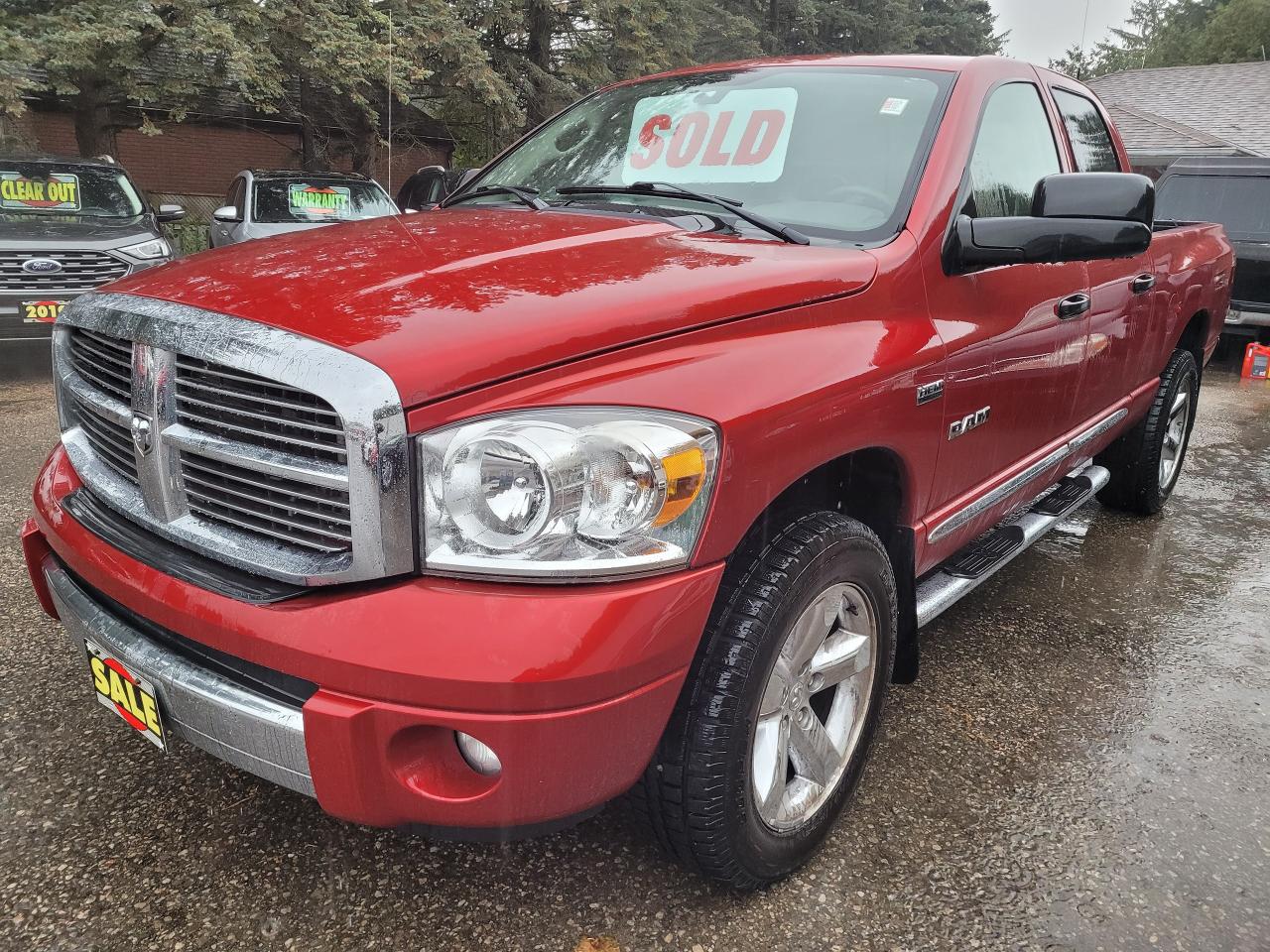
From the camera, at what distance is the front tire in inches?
67.1

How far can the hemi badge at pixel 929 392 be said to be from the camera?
215 centimetres

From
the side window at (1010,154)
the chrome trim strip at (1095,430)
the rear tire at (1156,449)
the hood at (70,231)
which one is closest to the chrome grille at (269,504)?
the side window at (1010,154)

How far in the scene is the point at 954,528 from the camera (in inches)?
99.9

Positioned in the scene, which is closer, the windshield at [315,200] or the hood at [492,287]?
the hood at [492,287]

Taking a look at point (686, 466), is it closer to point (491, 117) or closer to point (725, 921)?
point (725, 921)

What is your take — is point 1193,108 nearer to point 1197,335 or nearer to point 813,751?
point 1197,335

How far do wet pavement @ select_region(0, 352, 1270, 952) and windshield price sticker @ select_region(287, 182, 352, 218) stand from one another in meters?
7.90

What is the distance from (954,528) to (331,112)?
15.6 m

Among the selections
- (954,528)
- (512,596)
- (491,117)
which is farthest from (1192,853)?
(491,117)

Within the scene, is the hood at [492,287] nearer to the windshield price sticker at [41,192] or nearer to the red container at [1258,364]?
the windshield price sticker at [41,192]

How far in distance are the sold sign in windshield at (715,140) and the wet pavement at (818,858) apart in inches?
62.0

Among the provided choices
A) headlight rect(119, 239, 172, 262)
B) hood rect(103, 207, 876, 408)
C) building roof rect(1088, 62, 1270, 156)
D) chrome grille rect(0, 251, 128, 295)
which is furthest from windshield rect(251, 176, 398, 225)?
building roof rect(1088, 62, 1270, 156)

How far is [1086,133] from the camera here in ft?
11.6

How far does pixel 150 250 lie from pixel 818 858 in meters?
7.41
